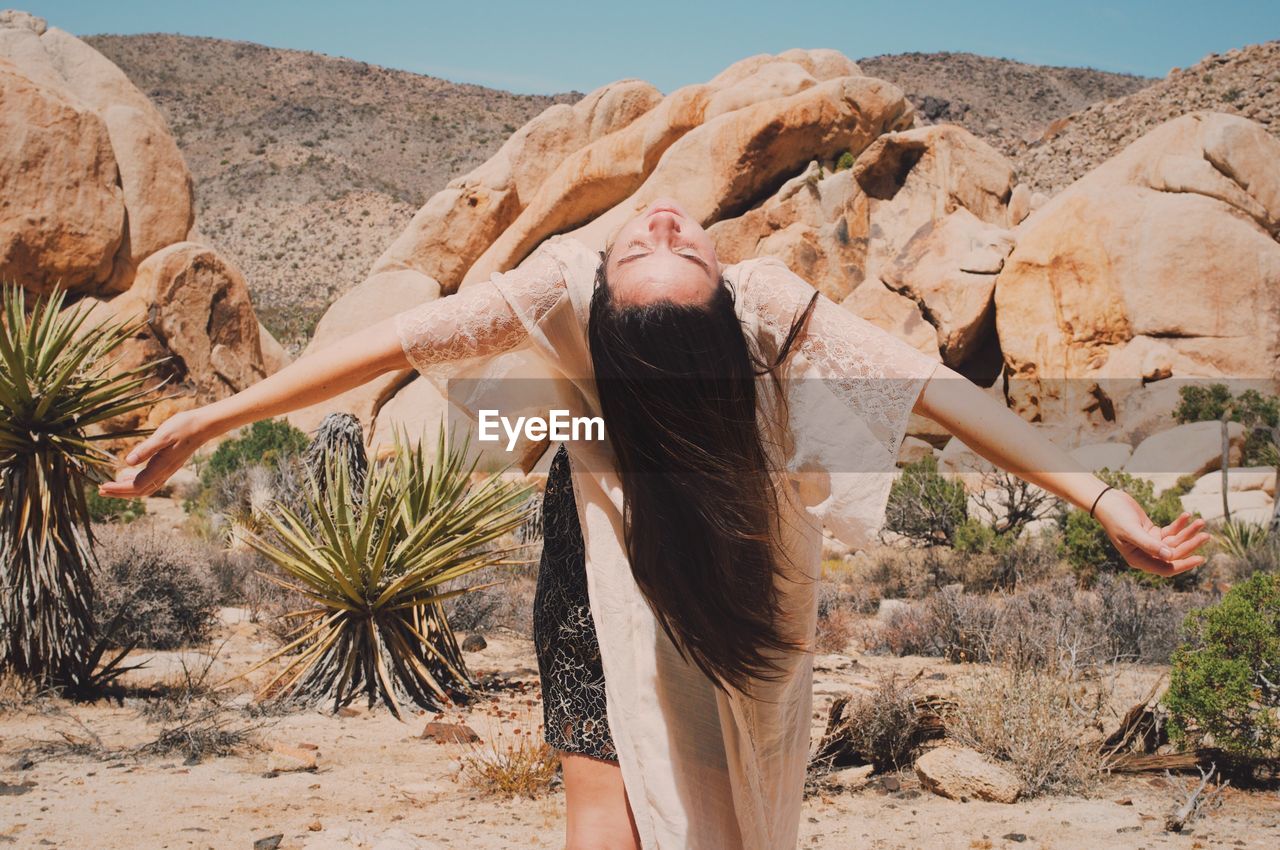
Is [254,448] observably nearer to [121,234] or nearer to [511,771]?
[121,234]

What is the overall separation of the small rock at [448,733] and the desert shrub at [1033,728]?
2.41 m

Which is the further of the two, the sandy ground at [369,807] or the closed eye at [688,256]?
the sandy ground at [369,807]

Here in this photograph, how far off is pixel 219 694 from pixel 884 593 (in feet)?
20.7

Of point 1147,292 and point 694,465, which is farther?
point 1147,292

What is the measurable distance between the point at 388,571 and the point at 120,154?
16644 millimetres

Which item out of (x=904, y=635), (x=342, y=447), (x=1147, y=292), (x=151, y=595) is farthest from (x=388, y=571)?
(x=1147, y=292)

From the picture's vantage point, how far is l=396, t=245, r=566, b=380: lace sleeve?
72.0 inches

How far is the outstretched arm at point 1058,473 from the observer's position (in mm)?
1667

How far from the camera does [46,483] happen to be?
5445mm

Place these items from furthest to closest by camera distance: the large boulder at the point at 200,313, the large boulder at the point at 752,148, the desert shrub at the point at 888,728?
the large boulder at the point at 752,148, the large boulder at the point at 200,313, the desert shrub at the point at 888,728

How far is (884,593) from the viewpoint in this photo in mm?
9859

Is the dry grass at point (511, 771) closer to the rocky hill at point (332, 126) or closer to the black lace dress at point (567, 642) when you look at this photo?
the black lace dress at point (567, 642)

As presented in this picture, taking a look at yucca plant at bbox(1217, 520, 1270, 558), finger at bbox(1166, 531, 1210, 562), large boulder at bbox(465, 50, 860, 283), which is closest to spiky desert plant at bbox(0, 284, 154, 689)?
finger at bbox(1166, 531, 1210, 562)

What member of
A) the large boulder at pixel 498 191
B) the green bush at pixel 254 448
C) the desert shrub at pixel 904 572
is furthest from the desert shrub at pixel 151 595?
the large boulder at pixel 498 191
